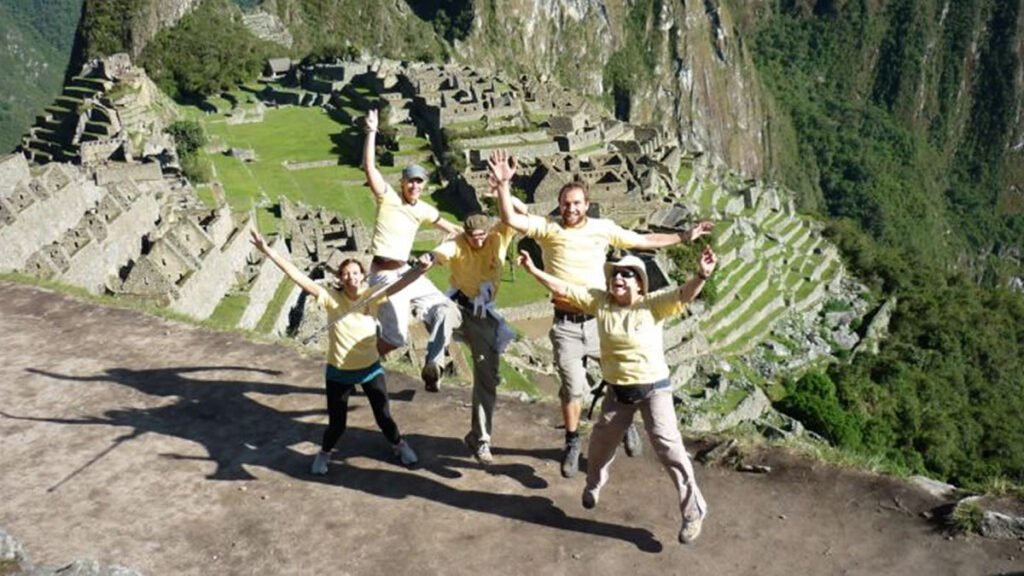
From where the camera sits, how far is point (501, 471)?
827 cm

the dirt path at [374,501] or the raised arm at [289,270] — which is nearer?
the dirt path at [374,501]

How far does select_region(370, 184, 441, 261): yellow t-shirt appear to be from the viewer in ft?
29.1

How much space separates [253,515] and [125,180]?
25.9 metres

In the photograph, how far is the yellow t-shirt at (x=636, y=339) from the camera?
6.97 m

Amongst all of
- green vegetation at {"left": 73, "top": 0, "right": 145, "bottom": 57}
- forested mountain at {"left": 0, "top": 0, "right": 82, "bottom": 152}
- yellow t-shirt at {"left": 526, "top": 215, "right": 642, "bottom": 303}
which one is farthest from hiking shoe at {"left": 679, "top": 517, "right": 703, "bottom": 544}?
forested mountain at {"left": 0, "top": 0, "right": 82, "bottom": 152}

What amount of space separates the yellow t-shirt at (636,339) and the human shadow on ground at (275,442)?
138 centimetres

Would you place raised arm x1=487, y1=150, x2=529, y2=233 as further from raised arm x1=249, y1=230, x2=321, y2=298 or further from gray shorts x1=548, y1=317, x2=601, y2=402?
raised arm x1=249, y1=230, x2=321, y2=298

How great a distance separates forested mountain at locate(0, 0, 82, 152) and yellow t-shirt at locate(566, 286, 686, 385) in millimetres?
→ 117186

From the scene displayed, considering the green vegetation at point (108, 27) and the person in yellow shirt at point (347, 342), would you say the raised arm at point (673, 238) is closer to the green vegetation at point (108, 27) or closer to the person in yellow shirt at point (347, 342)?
the person in yellow shirt at point (347, 342)

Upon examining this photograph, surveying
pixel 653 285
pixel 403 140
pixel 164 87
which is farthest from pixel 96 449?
pixel 164 87

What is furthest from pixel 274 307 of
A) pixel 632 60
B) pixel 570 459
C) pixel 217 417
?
pixel 632 60

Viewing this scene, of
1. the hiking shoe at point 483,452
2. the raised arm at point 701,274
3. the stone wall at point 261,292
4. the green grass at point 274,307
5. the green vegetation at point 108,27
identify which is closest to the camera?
the raised arm at point 701,274

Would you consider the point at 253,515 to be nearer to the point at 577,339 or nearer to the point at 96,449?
the point at 96,449

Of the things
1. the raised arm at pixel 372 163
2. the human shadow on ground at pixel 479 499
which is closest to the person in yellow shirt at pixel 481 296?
the human shadow on ground at pixel 479 499
